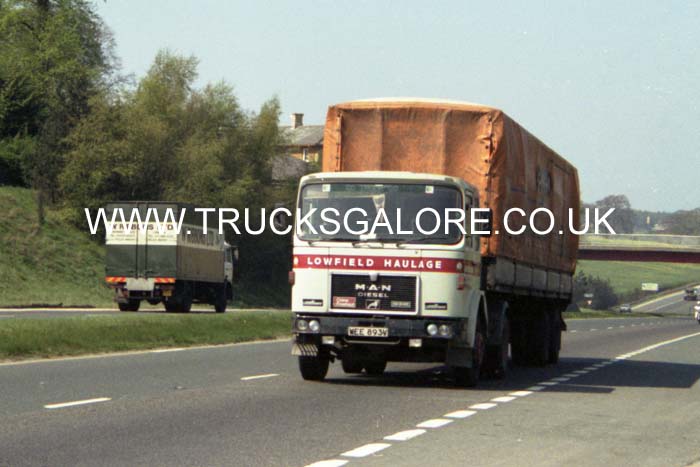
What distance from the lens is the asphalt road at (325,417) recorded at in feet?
34.2

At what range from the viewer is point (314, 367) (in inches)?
712

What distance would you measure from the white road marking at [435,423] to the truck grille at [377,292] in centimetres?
364

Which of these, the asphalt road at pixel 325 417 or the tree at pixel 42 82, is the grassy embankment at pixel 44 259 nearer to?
the tree at pixel 42 82

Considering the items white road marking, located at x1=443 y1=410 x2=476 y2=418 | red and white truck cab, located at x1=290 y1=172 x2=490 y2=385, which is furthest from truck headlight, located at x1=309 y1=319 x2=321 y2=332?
white road marking, located at x1=443 y1=410 x2=476 y2=418

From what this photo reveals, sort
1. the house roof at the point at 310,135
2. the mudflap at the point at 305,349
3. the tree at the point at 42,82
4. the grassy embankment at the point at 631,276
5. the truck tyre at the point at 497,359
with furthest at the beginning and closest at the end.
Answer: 1. the grassy embankment at the point at 631,276
2. the house roof at the point at 310,135
3. the tree at the point at 42,82
4. the truck tyre at the point at 497,359
5. the mudflap at the point at 305,349

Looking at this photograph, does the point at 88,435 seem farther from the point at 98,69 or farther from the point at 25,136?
the point at 98,69

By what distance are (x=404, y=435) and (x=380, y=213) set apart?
5548 millimetres

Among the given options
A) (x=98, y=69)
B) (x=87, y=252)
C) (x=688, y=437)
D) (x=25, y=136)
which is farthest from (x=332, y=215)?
(x=98, y=69)

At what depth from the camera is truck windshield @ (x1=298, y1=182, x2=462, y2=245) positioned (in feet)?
55.6

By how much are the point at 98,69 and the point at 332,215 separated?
6365cm

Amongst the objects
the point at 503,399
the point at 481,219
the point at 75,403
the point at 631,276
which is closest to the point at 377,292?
the point at 481,219

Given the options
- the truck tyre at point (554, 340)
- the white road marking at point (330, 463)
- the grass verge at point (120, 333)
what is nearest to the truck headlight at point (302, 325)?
the grass verge at point (120, 333)

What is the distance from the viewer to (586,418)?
14094 mm

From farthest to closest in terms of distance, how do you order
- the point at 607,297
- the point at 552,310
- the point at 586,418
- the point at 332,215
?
the point at 607,297 < the point at 552,310 < the point at 332,215 < the point at 586,418
